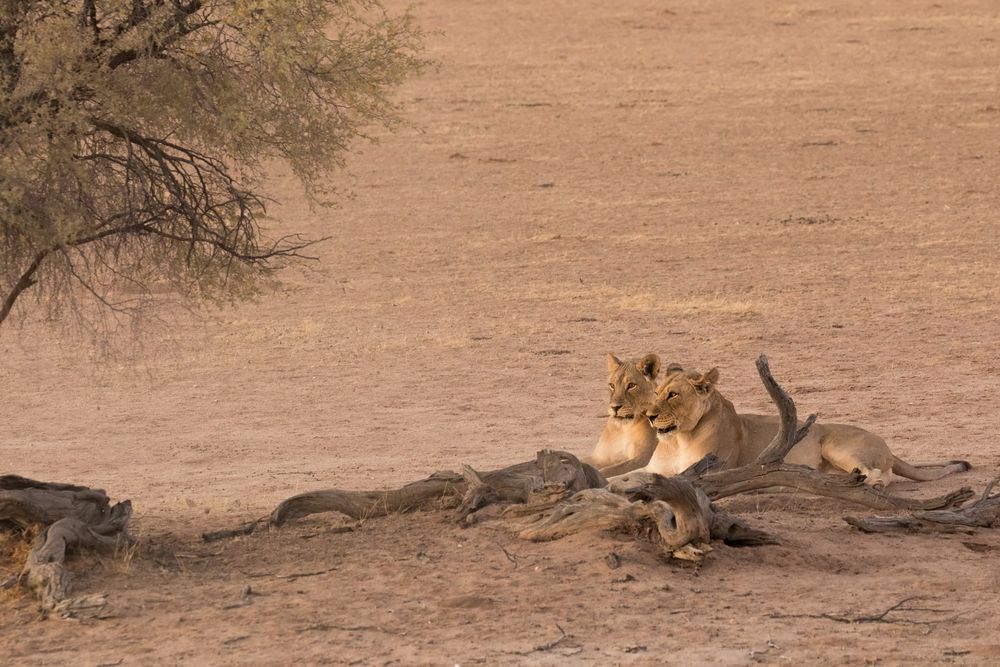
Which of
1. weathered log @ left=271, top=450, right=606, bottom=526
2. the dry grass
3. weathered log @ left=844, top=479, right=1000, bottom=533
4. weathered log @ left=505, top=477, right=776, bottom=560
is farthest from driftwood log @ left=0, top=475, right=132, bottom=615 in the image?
weathered log @ left=844, top=479, right=1000, bottom=533

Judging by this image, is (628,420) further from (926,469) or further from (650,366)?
(926,469)

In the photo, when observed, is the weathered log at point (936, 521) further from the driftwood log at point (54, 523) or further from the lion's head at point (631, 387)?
the driftwood log at point (54, 523)

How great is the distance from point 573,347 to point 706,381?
7.92m

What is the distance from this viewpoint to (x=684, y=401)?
1088 centimetres

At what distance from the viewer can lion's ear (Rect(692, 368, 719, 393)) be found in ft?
35.3

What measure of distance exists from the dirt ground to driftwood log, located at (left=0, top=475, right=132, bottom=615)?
16cm

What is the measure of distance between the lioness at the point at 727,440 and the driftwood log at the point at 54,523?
149 inches

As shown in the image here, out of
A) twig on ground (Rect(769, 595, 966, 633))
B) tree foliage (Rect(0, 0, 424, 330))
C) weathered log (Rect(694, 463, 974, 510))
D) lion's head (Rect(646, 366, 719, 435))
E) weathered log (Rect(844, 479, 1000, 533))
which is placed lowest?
twig on ground (Rect(769, 595, 966, 633))

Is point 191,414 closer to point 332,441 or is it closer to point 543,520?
point 332,441

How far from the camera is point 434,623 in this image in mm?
7570

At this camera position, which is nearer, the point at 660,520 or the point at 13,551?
the point at 660,520

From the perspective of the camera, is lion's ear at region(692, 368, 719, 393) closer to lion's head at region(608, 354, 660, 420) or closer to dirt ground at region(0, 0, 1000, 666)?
lion's head at region(608, 354, 660, 420)

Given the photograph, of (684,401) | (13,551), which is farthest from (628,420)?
(13,551)

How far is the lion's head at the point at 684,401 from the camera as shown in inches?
428
